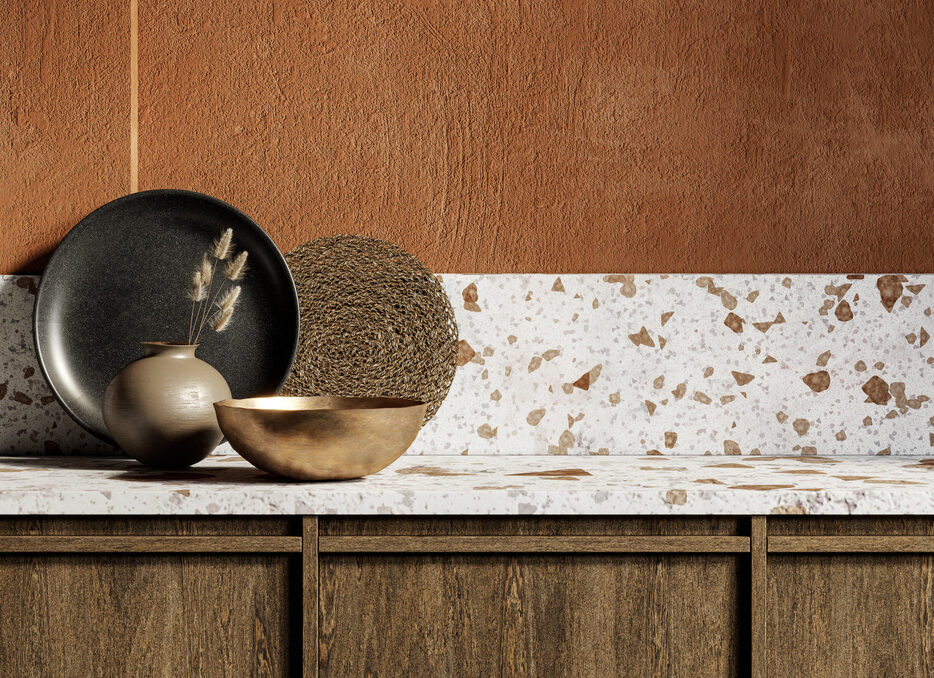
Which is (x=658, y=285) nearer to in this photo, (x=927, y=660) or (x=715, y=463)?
(x=715, y=463)

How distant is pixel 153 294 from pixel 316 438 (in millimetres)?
695

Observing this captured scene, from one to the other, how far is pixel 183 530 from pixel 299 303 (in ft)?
2.14

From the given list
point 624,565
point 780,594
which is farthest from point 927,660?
point 624,565

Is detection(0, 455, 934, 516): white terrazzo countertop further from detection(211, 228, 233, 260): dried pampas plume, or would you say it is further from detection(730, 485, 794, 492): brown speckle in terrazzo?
detection(211, 228, 233, 260): dried pampas plume

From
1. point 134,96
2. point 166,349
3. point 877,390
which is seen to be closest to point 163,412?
point 166,349

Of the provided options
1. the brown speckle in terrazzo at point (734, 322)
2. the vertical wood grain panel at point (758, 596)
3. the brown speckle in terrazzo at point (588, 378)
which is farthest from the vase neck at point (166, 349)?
the brown speckle in terrazzo at point (734, 322)

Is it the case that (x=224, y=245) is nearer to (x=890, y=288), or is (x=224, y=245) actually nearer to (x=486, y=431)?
(x=486, y=431)

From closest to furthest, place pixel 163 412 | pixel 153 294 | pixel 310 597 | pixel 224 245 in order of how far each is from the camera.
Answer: pixel 310 597 → pixel 163 412 → pixel 224 245 → pixel 153 294

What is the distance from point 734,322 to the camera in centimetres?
184

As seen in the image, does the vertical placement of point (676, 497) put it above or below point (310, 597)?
above

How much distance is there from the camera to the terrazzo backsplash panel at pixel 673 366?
181cm

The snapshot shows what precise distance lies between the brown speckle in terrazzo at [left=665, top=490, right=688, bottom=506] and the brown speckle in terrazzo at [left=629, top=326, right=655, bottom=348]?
24.3 inches

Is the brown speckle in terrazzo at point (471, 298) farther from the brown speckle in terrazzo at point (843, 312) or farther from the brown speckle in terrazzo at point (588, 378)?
the brown speckle in terrazzo at point (843, 312)

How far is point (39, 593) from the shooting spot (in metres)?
1.27
